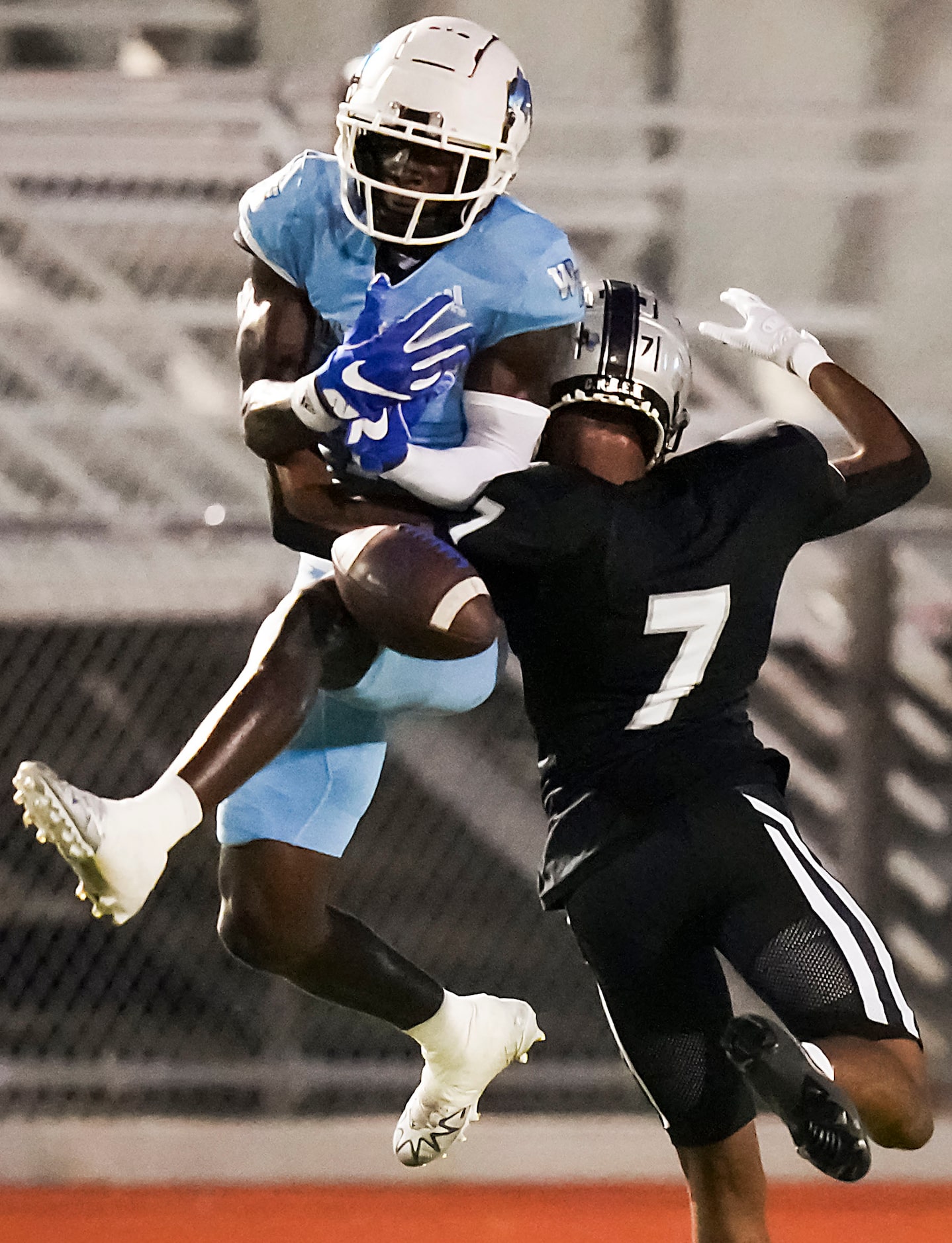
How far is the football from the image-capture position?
1569mm

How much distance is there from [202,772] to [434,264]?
65 centimetres

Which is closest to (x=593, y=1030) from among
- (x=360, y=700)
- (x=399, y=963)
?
(x=399, y=963)

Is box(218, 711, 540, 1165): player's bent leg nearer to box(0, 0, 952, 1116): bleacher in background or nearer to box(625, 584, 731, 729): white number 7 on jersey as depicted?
box(625, 584, 731, 729): white number 7 on jersey

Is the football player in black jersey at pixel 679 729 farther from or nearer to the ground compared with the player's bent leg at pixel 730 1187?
farther from the ground

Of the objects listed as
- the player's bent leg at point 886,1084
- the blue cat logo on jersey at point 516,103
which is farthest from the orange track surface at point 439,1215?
the blue cat logo on jersey at point 516,103

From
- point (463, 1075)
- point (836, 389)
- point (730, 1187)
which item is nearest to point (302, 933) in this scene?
point (463, 1075)

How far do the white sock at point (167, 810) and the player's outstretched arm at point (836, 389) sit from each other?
2.78 ft

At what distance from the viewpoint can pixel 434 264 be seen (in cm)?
177

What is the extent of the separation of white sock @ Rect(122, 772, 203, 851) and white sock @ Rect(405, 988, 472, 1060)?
0.61 metres

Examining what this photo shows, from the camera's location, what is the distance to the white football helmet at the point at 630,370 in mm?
1756

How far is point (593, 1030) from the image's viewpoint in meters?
3.21

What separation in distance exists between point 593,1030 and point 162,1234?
945 mm

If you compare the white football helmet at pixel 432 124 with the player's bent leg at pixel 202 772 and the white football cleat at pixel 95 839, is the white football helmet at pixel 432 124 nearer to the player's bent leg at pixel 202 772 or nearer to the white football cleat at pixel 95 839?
the player's bent leg at pixel 202 772

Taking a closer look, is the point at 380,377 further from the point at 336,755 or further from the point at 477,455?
the point at 336,755
